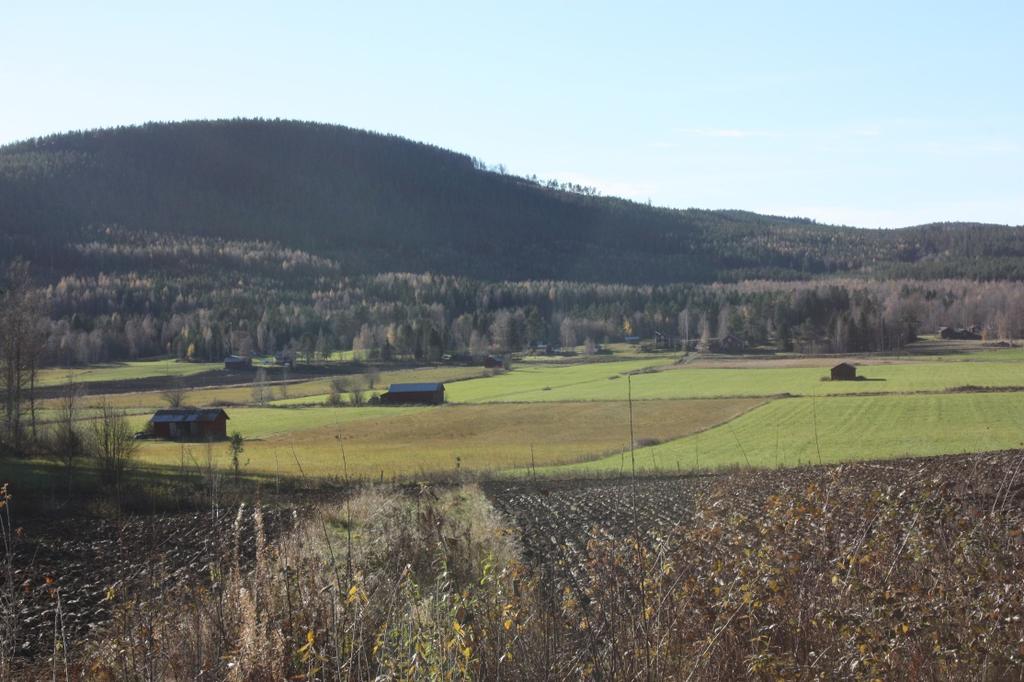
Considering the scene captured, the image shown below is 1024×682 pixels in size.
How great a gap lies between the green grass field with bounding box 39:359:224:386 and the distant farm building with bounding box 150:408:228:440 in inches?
1045

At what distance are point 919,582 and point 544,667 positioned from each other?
112 inches

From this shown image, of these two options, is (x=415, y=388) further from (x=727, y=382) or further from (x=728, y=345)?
(x=728, y=345)

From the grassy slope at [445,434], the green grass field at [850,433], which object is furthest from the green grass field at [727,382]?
the green grass field at [850,433]

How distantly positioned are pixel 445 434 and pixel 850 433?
953 inches

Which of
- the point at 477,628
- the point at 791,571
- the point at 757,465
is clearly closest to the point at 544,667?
the point at 477,628

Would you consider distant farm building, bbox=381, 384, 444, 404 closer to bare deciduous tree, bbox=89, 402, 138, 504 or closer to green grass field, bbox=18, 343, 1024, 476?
green grass field, bbox=18, 343, 1024, 476

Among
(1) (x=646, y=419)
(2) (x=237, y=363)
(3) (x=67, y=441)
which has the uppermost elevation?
(2) (x=237, y=363)

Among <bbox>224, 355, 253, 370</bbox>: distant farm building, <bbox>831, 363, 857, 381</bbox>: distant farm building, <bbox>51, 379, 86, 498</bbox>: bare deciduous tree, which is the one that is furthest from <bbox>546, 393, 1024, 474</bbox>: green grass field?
<bbox>224, 355, 253, 370</bbox>: distant farm building

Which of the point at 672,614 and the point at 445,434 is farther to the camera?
the point at 445,434

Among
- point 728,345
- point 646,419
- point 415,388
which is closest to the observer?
point 646,419

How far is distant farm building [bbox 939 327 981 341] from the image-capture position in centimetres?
12312

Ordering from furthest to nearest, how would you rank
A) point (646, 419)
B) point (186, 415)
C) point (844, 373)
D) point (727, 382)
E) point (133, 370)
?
point (133, 370) → point (727, 382) → point (844, 373) → point (186, 415) → point (646, 419)

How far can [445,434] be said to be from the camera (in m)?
57.1

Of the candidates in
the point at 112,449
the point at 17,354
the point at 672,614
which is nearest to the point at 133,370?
the point at 17,354
